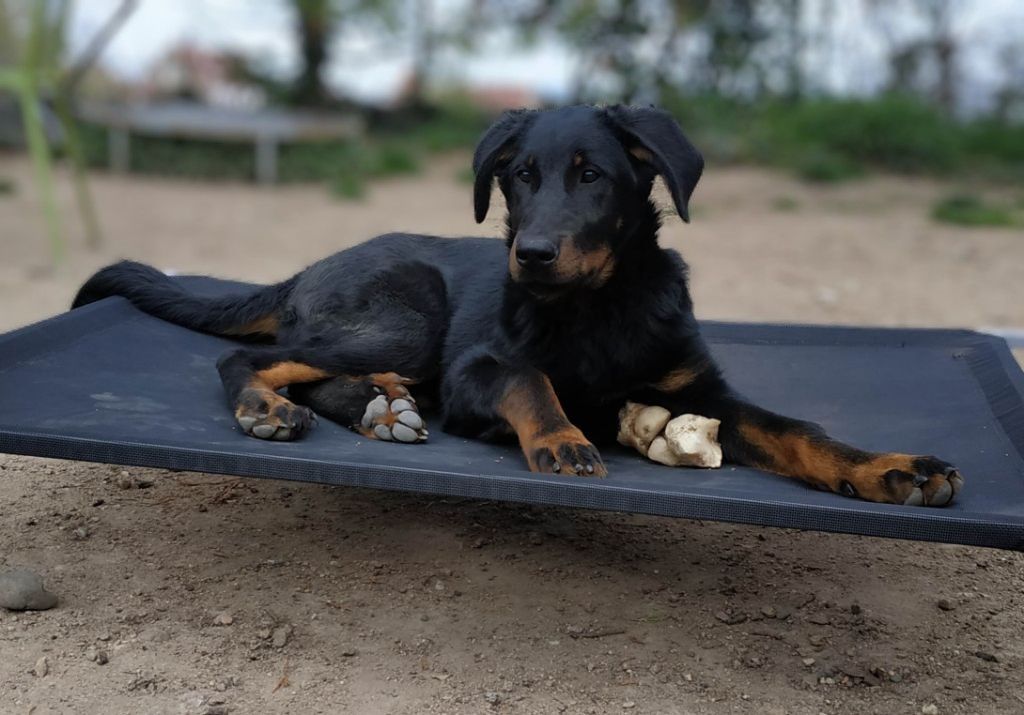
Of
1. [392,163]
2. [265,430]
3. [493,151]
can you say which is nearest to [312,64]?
[392,163]

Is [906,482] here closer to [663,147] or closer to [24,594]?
[663,147]

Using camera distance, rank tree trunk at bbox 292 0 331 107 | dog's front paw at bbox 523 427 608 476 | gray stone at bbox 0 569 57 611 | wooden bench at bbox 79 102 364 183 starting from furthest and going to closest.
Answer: tree trunk at bbox 292 0 331 107 < wooden bench at bbox 79 102 364 183 < gray stone at bbox 0 569 57 611 < dog's front paw at bbox 523 427 608 476

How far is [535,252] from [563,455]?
0.49 m

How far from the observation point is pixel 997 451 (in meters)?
3.15

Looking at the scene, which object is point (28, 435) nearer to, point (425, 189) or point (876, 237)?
point (876, 237)

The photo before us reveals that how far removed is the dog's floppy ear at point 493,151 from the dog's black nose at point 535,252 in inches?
19.7

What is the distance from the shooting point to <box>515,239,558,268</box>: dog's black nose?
2.88 m

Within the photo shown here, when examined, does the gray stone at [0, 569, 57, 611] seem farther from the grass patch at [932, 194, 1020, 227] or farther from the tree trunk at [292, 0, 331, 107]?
the tree trunk at [292, 0, 331, 107]

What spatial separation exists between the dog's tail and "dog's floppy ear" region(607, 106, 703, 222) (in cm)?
136

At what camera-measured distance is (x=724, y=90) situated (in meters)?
12.2

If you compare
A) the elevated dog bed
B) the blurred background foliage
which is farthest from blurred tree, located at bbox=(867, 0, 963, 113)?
the elevated dog bed

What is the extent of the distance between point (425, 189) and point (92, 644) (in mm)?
8571

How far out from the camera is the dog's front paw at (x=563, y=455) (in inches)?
110

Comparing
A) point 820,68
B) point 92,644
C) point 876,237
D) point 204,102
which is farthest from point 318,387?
point 204,102
